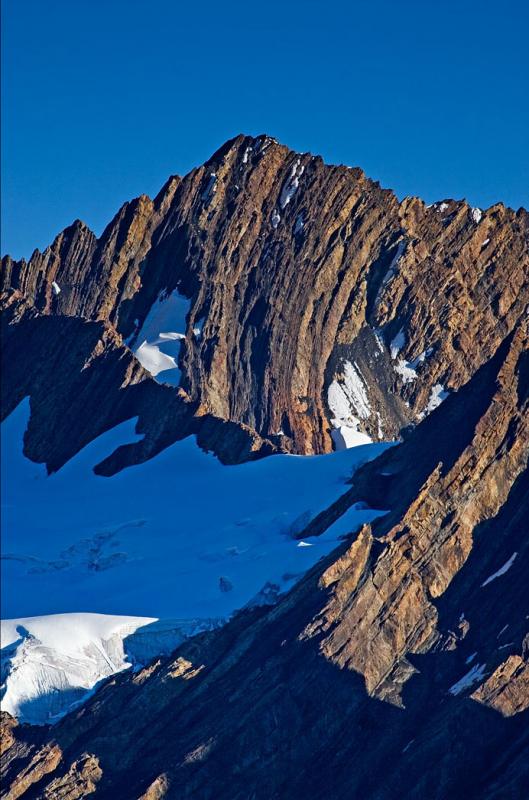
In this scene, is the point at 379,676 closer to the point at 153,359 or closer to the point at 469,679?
the point at 469,679

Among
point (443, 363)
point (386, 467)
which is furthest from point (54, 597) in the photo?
point (443, 363)

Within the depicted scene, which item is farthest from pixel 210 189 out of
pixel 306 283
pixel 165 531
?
pixel 165 531

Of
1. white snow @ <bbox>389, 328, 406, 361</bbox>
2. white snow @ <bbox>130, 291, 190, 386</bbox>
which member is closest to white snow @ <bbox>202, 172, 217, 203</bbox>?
white snow @ <bbox>130, 291, 190, 386</bbox>

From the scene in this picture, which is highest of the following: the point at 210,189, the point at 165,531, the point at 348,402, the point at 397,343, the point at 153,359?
the point at 210,189

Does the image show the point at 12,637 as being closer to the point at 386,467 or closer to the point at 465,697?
the point at 386,467

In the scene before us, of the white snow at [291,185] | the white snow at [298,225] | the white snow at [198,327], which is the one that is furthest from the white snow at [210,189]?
the white snow at [198,327]

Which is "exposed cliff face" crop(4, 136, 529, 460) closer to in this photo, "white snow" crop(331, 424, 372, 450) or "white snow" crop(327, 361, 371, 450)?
"white snow" crop(327, 361, 371, 450)
